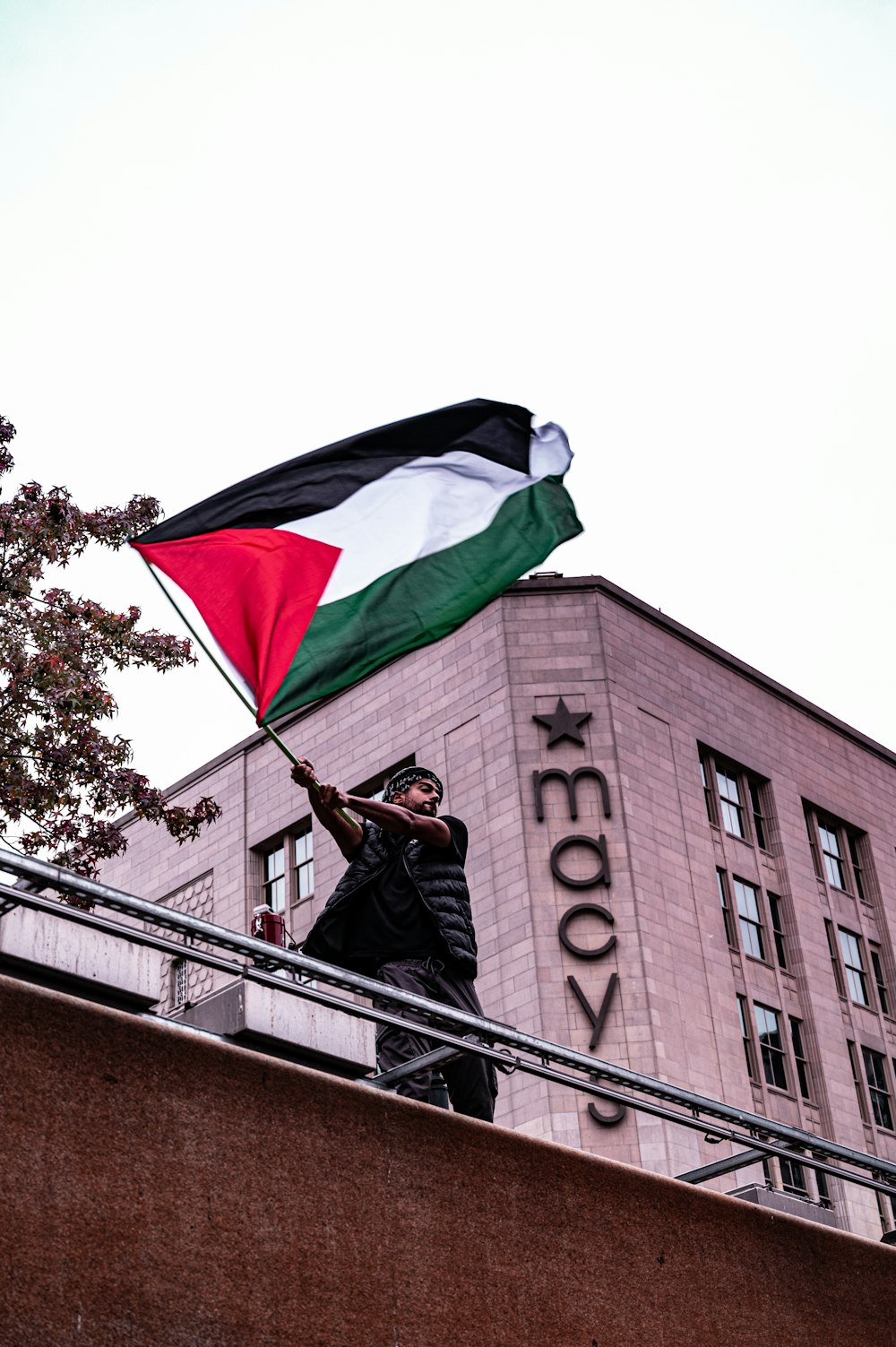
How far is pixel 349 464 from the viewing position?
845cm

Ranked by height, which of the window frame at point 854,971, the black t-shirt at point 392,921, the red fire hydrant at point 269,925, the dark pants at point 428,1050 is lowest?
the dark pants at point 428,1050

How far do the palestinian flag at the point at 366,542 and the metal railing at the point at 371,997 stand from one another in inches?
67.6

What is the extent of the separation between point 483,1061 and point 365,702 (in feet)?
90.4

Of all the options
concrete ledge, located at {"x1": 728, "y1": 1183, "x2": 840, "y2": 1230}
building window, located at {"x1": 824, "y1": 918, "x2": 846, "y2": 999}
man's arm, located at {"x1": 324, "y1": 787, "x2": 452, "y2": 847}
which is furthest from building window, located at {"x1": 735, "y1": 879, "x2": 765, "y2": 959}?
man's arm, located at {"x1": 324, "y1": 787, "x2": 452, "y2": 847}

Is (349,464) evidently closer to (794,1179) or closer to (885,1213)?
(794,1179)

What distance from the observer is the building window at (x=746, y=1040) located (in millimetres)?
29719

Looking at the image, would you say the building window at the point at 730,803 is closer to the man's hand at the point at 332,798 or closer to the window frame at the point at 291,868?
the window frame at the point at 291,868

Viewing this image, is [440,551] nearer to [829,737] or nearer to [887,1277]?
[887,1277]

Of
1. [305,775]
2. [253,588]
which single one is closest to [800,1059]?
[253,588]

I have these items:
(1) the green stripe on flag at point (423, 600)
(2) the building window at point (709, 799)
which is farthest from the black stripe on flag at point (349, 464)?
(2) the building window at point (709, 799)

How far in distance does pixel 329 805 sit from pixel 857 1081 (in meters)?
27.5

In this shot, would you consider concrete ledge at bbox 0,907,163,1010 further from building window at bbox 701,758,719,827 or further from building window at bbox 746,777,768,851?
building window at bbox 746,777,768,851

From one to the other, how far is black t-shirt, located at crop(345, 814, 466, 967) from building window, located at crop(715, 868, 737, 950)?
24.6 m

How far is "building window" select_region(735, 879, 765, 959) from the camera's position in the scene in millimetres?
31453
